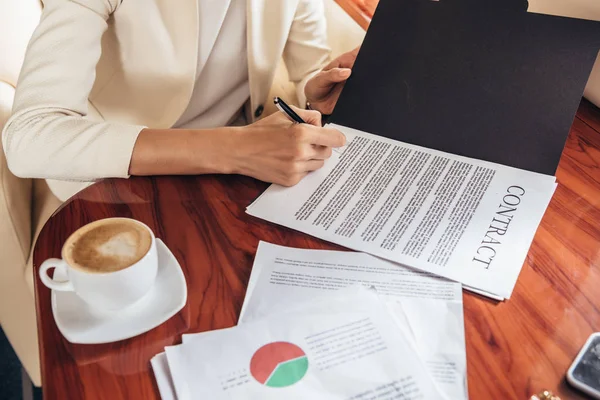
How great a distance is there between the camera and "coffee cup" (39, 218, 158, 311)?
1.59 feet

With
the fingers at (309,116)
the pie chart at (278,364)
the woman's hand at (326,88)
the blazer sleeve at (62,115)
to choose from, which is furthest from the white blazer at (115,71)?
the pie chart at (278,364)

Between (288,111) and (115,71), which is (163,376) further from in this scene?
(115,71)

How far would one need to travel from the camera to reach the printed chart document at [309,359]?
452mm

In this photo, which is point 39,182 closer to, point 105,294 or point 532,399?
point 105,294

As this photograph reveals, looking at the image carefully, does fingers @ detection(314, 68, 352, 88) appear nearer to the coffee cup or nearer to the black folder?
the black folder

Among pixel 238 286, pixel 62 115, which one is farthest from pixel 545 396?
pixel 62 115

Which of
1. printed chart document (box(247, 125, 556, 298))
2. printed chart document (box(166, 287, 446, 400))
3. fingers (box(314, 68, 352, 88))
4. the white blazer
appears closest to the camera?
printed chart document (box(166, 287, 446, 400))

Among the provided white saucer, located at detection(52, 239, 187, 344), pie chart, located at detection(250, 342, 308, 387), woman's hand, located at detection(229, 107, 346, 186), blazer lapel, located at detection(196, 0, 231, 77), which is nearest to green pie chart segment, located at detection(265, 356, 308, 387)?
pie chart, located at detection(250, 342, 308, 387)

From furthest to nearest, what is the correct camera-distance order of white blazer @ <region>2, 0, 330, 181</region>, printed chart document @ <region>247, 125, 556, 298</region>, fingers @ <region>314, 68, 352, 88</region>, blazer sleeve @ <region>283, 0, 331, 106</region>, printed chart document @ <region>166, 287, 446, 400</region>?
blazer sleeve @ <region>283, 0, 331, 106</region> < fingers @ <region>314, 68, 352, 88</region> < white blazer @ <region>2, 0, 330, 181</region> < printed chart document @ <region>247, 125, 556, 298</region> < printed chart document @ <region>166, 287, 446, 400</region>

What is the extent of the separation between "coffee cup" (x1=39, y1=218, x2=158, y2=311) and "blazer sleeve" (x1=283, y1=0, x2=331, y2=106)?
0.57 meters

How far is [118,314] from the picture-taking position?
52 cm

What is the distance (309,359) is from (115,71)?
25.2 inches

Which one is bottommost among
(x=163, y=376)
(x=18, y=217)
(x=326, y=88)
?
(x=18, y=217)

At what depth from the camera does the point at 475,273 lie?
0.57 metres
